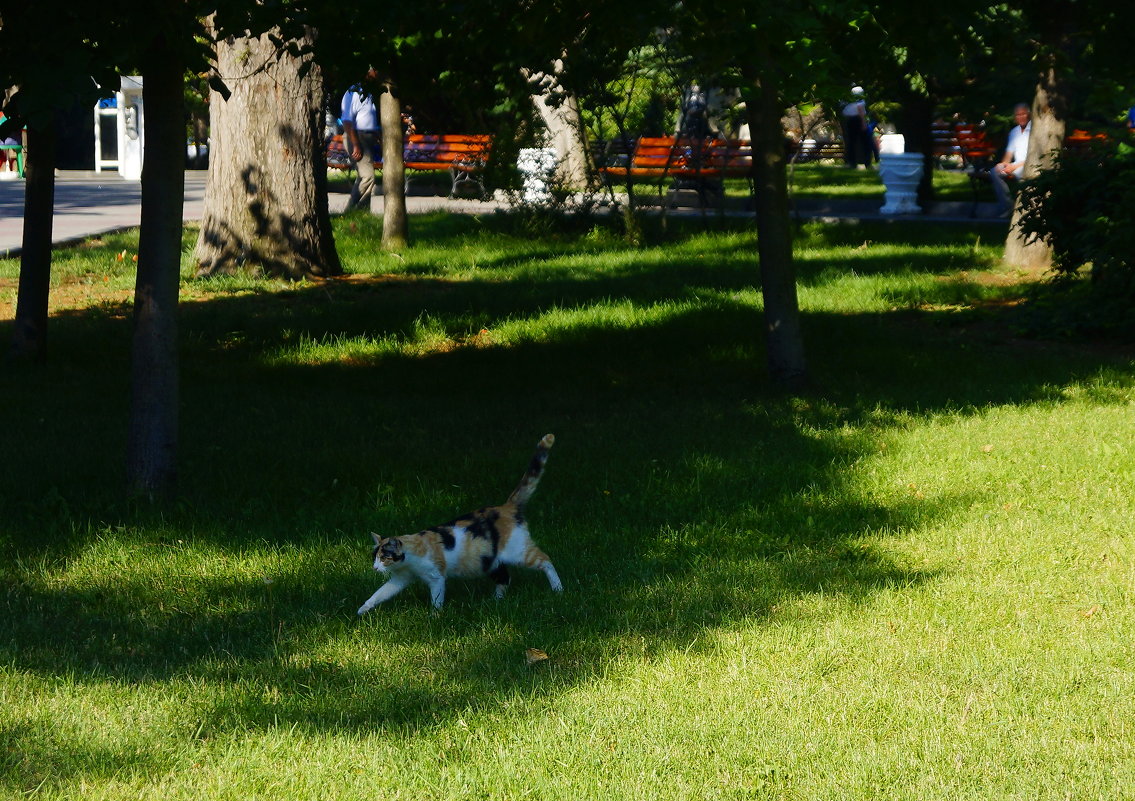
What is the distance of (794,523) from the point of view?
6.02m

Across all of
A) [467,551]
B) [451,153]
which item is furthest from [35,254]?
[451,153]

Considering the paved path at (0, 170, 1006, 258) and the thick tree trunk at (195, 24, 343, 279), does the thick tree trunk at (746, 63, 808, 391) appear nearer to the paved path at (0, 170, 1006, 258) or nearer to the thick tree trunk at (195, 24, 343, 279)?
the thick tree trunk at (195, 24, 343, 279)

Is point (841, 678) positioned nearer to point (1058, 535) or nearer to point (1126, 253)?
point (1058, 535)

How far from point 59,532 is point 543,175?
554 inches

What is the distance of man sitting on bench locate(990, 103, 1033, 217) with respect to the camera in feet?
65.1

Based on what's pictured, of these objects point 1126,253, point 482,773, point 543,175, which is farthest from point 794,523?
point 543,175

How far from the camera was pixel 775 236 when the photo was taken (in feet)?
28.5

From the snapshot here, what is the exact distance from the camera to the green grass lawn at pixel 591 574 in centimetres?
369

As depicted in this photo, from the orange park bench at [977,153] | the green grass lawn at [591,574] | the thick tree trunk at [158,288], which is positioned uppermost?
the orange park bench at [977,153]

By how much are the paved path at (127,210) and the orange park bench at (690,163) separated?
2.20 feet

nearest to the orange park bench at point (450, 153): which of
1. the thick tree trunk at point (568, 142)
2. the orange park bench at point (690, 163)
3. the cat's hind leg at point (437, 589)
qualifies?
the thick tree trunk at point (568, 142)

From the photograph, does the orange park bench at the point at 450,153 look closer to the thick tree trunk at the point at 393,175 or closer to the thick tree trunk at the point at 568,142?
the thick tree trunk at the point at 568,142

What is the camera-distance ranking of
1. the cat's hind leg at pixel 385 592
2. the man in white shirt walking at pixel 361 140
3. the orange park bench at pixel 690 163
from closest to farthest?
1. the cat's hind leg at pixel 385 592
2. the orange park bench at pixel 690 163
3. the man in white shirt walking at pixel 361 140

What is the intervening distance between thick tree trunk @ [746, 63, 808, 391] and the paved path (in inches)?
415
